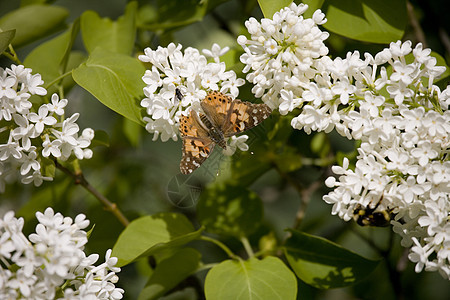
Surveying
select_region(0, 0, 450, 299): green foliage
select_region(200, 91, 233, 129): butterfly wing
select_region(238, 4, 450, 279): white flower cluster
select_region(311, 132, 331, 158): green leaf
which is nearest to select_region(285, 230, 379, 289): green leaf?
select_region(0, 0, 450, 299): green foliage

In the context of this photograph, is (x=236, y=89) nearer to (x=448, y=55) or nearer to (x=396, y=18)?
(x=396, y=18)

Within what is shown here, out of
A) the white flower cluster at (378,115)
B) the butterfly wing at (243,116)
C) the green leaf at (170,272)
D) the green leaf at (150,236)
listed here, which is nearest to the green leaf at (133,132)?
the green leaf at (150,236)

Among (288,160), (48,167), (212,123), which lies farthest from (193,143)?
(288,160)

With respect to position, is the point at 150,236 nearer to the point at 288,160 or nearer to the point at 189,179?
the point at 189,179

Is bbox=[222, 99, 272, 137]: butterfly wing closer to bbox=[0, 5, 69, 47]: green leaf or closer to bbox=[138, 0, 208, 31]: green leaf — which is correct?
bbox=[138, 0, 208, 31]: green leaf

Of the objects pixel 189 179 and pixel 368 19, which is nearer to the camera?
pixel 368 19

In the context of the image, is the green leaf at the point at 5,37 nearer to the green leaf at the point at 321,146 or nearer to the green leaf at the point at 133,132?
the green leaf at the point at 133,132
